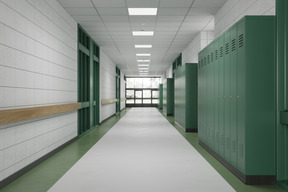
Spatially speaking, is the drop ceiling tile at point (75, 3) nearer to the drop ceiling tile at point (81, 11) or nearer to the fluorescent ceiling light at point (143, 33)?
the drop ceiling tile at point (81, 11)

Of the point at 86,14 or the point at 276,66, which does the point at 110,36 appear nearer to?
the point at 86,14

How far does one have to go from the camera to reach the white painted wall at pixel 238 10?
167 inches

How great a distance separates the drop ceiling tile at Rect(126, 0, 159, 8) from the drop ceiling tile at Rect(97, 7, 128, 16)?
1.13 ft

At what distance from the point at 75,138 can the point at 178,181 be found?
4437 mm

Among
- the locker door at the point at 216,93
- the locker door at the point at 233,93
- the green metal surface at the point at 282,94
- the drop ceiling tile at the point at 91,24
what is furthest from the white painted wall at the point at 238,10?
the drop ceiling tile at the point at 91,24

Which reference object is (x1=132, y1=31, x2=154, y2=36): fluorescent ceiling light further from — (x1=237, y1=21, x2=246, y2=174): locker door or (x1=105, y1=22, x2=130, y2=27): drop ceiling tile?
(x1=237, y1=21, x2=246, y2=174): locker door

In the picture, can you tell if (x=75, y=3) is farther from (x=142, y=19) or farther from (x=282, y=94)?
(x=282, y=94)

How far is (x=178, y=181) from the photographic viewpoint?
3.68 m

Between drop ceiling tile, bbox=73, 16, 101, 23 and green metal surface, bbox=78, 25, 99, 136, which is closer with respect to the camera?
drop ceiling tile, bbox=73, 16, 101, 23

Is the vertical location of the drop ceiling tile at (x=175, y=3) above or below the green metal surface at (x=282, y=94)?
above

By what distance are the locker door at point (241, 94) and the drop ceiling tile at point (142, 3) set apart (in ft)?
9.02

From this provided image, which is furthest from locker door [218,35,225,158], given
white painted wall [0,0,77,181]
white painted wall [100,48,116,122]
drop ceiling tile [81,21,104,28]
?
white painted wall [100,48,116,122]

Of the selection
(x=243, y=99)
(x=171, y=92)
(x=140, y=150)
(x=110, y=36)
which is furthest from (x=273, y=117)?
(x=171, y=92)

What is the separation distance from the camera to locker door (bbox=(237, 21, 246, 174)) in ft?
12.3
